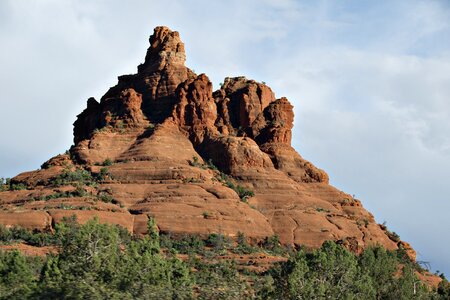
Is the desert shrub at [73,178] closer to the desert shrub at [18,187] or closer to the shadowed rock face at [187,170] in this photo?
the shadowed rock face at [187,170]

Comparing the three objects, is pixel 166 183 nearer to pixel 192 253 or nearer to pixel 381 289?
pixel 192 253

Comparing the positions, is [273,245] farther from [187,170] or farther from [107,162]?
[107,162]

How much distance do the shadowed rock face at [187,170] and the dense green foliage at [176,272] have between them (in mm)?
3759

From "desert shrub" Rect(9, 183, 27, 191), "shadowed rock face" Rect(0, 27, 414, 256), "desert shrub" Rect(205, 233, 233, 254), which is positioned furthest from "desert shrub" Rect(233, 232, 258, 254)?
"desert shrub" Rect(9, 183, 27, 191)

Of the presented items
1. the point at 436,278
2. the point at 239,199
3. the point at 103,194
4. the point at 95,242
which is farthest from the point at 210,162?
the point at 95,242

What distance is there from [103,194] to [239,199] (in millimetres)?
19982

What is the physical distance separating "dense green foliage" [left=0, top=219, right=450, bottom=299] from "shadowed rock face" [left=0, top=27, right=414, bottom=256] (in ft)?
12.3

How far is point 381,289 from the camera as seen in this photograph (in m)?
91.1

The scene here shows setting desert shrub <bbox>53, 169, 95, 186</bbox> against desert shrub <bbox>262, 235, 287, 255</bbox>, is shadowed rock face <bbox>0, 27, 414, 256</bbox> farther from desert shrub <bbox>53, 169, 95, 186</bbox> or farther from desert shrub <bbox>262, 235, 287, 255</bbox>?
desert shrub <bbox>262, 235, 287, 255</bbox>

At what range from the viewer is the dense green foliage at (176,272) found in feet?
147

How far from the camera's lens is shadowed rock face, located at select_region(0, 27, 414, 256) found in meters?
114

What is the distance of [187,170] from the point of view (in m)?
124

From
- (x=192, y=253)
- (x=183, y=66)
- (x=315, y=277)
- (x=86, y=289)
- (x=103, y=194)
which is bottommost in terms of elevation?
(x=86, y=289)

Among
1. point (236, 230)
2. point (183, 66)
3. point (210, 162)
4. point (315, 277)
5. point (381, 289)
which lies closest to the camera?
point (315, 277)
